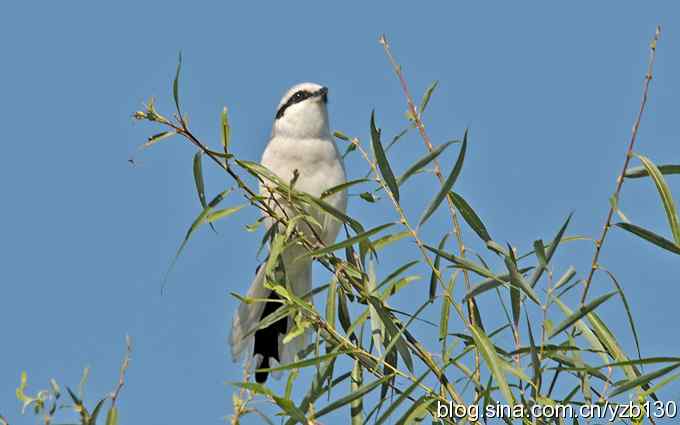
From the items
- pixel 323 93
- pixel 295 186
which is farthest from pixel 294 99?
pixel 295 186

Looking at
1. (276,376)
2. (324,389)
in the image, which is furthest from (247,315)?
(324,389)

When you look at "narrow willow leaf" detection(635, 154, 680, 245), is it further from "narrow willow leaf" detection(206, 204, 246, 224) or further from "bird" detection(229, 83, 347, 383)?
"bird" detection(229, 83, 347, 383)

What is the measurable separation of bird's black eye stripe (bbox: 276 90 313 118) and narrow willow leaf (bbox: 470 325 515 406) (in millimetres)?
2173

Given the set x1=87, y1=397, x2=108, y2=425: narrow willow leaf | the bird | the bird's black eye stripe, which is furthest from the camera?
the bird's black eye stripe

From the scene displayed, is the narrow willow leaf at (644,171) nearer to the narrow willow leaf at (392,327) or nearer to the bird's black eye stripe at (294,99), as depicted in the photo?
the narrow willow leaf at (392,327)

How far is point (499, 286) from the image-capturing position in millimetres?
2215

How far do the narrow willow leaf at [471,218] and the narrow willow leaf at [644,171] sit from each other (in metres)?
0.32

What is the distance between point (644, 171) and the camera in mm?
2133

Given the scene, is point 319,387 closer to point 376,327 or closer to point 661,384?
point 376,327

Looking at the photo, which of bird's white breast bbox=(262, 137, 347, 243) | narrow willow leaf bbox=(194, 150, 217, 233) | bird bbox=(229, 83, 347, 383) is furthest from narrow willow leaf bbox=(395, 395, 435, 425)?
bird's white breast bbox=(262, 137, 347, 243)

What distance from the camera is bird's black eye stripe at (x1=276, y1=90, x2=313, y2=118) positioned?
13.9 feet

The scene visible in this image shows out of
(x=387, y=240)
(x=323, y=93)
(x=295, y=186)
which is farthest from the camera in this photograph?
(x=323, y=93)

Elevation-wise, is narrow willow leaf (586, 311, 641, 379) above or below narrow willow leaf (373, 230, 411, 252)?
below

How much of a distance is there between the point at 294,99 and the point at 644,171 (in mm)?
2321
